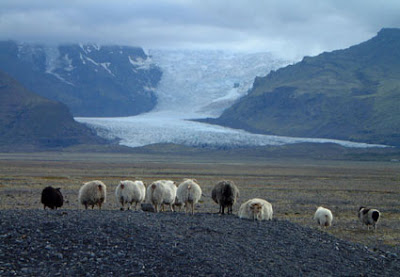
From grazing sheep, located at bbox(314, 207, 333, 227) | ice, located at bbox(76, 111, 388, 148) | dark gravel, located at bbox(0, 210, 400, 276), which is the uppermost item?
ice, located at bbox(76, 111, 388, 148)

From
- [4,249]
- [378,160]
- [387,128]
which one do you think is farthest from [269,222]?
[387,128]

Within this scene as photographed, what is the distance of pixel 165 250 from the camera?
44.1ft

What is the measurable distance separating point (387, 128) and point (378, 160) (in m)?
39.9

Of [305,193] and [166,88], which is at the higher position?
[166,88]

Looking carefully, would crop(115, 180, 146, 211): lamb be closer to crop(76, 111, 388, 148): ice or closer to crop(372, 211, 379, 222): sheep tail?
crop(372, 211, 379, 222): sheep tail

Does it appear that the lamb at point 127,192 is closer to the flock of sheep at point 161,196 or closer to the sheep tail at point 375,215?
the flock of sheep at point 161,196

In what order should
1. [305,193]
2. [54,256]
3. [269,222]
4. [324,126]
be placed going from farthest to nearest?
[324,126]
[305,193]
[269,222]
[54,256]

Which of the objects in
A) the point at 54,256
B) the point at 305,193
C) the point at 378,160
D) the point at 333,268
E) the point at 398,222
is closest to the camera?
the point at 54,256

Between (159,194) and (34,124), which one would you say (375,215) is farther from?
(34,124)

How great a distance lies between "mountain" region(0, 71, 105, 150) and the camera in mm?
134625

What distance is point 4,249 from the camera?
12.7m

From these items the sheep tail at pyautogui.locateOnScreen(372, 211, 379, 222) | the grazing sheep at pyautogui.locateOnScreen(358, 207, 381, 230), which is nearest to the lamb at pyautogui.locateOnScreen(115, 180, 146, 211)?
the grazing sheep at pyautogui.locateOnScreen(358, 207, 381, 230)

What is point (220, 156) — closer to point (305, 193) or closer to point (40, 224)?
point (305, 193)

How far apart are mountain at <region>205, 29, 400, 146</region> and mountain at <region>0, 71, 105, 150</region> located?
1317 inches
